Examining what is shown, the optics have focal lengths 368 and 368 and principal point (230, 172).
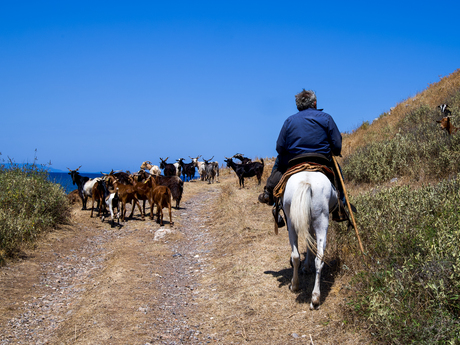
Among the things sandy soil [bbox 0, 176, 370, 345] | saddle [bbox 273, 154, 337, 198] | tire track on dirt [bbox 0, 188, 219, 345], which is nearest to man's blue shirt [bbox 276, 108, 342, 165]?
saddle [bbox 273, 154, 337, 198]

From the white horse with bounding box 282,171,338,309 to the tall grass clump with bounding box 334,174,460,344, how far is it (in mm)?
547

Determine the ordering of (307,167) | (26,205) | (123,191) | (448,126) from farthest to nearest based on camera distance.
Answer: (123,191)
(448,126)
(26,205)
(307,167)

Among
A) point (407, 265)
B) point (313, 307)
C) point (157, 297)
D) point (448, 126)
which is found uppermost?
point (448, 126)

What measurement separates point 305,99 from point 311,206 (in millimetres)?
1786

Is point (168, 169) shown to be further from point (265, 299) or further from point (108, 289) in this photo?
point (265, 299)

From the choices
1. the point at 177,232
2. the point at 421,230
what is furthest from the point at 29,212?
the point at 421,230

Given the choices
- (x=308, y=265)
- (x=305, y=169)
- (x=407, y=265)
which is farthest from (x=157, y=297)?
(x=407, y=265)

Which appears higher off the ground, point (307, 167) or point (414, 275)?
point (307, 167)

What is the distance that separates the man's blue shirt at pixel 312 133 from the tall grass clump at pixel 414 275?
127cm

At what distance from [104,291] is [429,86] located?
21.5m

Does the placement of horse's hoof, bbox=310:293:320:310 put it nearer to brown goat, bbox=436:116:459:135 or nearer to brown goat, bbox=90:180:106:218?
brown goat, bbox=436:116:459:135

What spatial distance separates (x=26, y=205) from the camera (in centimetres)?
988

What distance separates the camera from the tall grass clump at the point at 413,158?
8906 millimetres

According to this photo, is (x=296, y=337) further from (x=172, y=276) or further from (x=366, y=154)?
(x=366, y=154)
